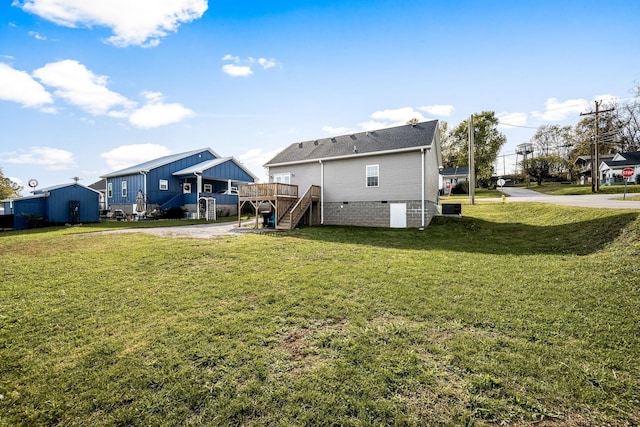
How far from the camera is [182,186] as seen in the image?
28453 millimetres

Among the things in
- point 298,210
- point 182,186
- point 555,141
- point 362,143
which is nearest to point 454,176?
point 555,141

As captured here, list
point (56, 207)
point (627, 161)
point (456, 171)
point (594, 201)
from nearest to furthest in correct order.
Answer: point (594, 201) → point (56, 207) → point (627, 161) → point (456, 171)

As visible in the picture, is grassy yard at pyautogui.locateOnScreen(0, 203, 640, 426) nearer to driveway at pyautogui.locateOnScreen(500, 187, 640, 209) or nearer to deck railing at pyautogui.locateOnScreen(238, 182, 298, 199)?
driveway at pyautogui.locateOnScreen(500, 187, 640, 209)

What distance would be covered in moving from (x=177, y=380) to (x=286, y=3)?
15264 millimetres

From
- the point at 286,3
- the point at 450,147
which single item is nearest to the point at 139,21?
the point at 286,3

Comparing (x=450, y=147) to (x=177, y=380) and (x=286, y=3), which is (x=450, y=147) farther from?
(x=177, y=380)

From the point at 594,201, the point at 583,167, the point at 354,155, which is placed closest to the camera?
the point at 354,155

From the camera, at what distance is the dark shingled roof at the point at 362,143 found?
17.0 metres

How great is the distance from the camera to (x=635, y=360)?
3.55 metres

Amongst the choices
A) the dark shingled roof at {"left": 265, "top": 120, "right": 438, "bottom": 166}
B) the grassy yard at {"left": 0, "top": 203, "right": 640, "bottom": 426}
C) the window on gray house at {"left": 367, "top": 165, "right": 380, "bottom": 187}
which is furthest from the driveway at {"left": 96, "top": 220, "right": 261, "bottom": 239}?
the window on gray house at {"left": 367, "top": 165, "right": 380, "bottom": 187}

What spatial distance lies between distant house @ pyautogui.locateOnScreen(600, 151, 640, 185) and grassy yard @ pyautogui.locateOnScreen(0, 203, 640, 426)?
4187 cm

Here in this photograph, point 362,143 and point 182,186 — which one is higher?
point 362,143

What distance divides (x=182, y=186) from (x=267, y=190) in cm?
1550

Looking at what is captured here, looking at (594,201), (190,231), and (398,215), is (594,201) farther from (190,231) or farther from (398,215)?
(190,231)
